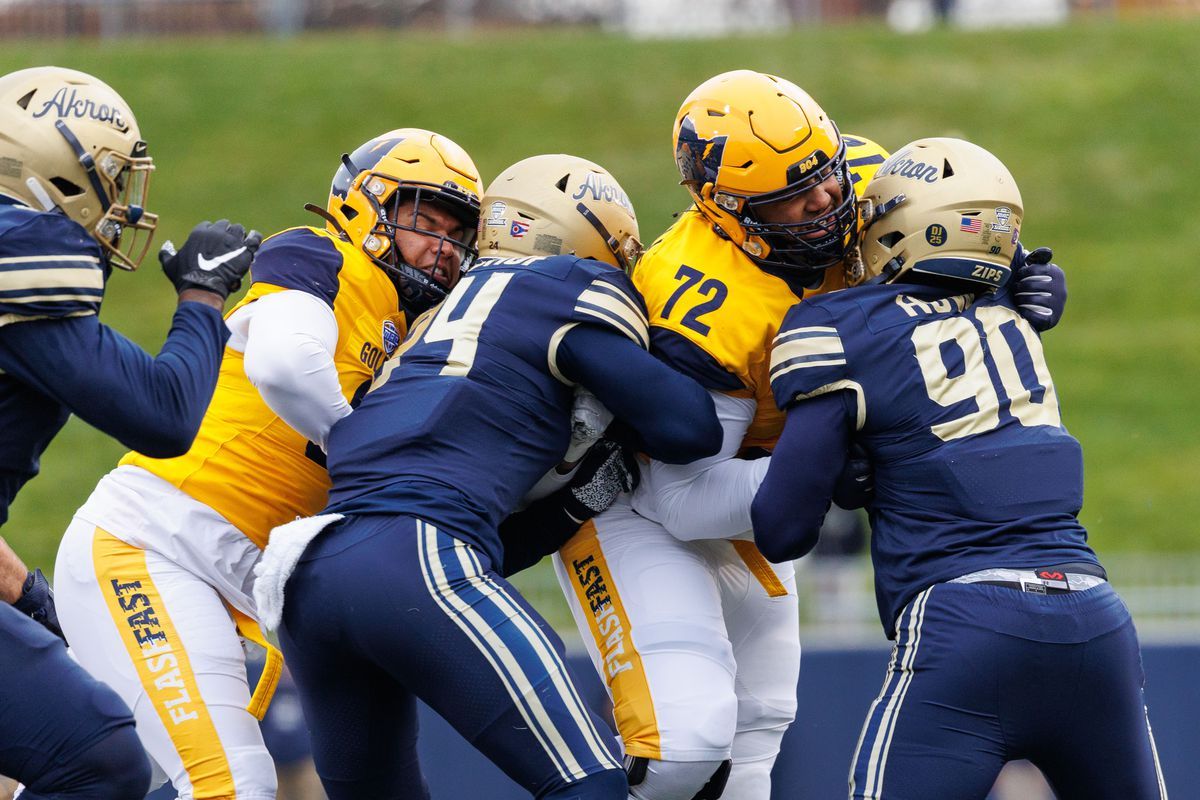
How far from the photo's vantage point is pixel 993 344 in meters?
4.30

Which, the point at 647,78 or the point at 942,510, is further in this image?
the point at 647,78

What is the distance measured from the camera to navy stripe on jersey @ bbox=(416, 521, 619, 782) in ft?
12.8

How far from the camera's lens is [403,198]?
196 inches

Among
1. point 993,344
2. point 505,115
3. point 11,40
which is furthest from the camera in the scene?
point 11,40

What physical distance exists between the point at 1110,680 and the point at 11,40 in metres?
24.1

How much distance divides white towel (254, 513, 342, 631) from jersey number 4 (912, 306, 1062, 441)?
1591 millimetres

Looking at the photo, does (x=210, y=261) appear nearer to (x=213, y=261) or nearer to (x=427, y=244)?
(x=213, y=261)

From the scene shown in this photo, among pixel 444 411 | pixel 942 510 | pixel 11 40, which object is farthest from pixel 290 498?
pixel 11 40

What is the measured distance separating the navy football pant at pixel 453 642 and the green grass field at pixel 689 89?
46.8 feet

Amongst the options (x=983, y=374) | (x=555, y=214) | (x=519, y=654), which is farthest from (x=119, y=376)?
(x=983, y=374)

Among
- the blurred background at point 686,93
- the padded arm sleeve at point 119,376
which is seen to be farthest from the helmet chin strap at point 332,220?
the blurred background at point 686,93

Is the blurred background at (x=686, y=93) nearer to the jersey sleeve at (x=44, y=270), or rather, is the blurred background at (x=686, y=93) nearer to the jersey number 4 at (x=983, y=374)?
the jersey number 4 at (x=983, y=374)

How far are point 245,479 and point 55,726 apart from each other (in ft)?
3.42

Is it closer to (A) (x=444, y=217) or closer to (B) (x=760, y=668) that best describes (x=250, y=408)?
(A) (x=444, y=217)
